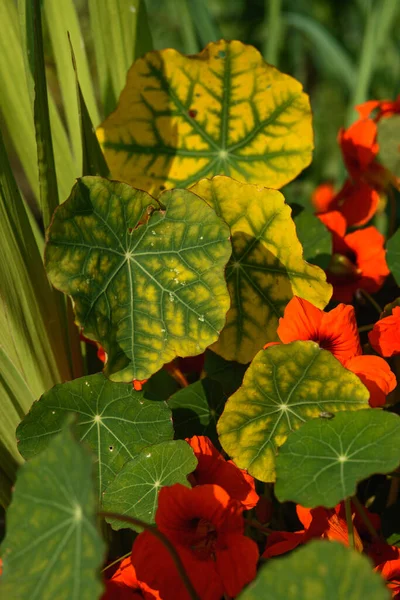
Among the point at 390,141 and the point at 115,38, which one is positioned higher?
the point at 115,38

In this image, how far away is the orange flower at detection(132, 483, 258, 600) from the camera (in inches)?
24.2

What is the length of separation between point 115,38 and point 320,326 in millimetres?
560

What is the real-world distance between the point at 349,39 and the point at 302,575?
9.71ft

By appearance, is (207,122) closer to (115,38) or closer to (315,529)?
(115,38)

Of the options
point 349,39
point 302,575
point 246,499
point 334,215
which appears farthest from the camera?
point 349,39

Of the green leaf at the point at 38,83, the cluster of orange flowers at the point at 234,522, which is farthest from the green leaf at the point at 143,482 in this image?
the green leaf at the point at 38,83

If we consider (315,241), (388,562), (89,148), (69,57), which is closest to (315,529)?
(388,562)

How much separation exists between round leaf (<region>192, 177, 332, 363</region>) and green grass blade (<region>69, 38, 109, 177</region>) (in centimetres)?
16

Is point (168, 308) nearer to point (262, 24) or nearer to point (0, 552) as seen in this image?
point (0, 552)

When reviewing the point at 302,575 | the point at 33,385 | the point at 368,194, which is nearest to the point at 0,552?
the point at 302,575

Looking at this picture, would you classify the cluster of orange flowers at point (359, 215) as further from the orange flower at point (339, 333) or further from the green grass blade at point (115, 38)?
the green grass blade at point (115, 38)

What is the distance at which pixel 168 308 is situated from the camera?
0.74m

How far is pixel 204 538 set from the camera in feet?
2.19

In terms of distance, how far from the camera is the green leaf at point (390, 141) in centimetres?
120
